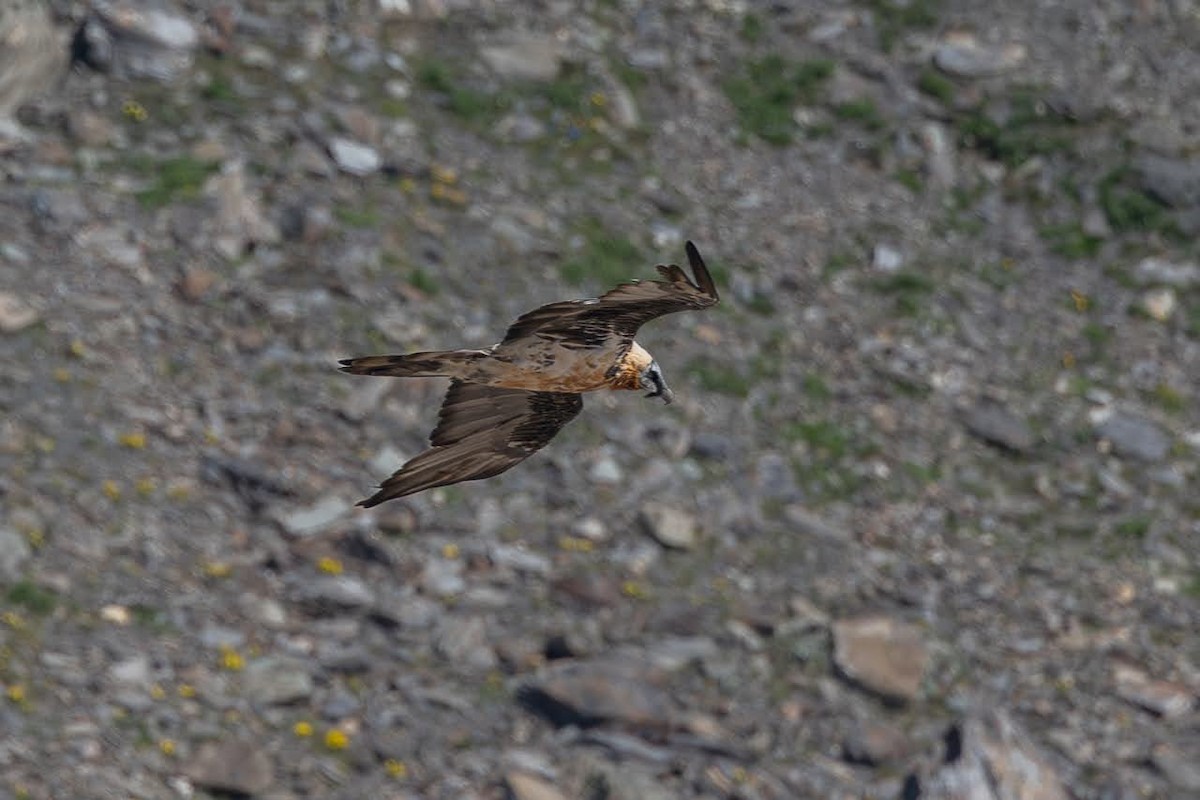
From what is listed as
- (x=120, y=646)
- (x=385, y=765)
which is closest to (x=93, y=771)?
(x=120, y=646)

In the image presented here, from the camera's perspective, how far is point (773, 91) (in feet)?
72.6

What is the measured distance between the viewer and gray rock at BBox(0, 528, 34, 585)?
1477 cm

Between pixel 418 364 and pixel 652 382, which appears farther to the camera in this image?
pixel 652 382

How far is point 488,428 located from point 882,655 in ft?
23.1

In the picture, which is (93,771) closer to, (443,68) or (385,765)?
(385,765)

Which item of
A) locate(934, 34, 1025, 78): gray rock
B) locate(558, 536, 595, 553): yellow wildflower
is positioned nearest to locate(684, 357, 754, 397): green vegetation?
locate(558, 536, 595, 553): yellow wildflower

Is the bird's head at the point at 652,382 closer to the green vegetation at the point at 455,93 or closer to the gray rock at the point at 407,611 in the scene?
the gray rock at the point at 407,611

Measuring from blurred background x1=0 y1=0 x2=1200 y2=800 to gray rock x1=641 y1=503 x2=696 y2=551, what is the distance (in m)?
0.09

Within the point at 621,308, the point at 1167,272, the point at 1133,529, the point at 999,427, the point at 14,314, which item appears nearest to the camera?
the point at 621,308

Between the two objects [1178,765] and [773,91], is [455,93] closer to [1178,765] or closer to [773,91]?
[773,91]

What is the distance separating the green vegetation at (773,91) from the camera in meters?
21.8

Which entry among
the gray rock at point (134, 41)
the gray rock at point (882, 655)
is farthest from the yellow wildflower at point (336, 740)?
the gray rock at point (134, 41)

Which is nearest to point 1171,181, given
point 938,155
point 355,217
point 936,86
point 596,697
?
point 938,155

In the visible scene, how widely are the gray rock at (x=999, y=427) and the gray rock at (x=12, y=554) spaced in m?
9.14
